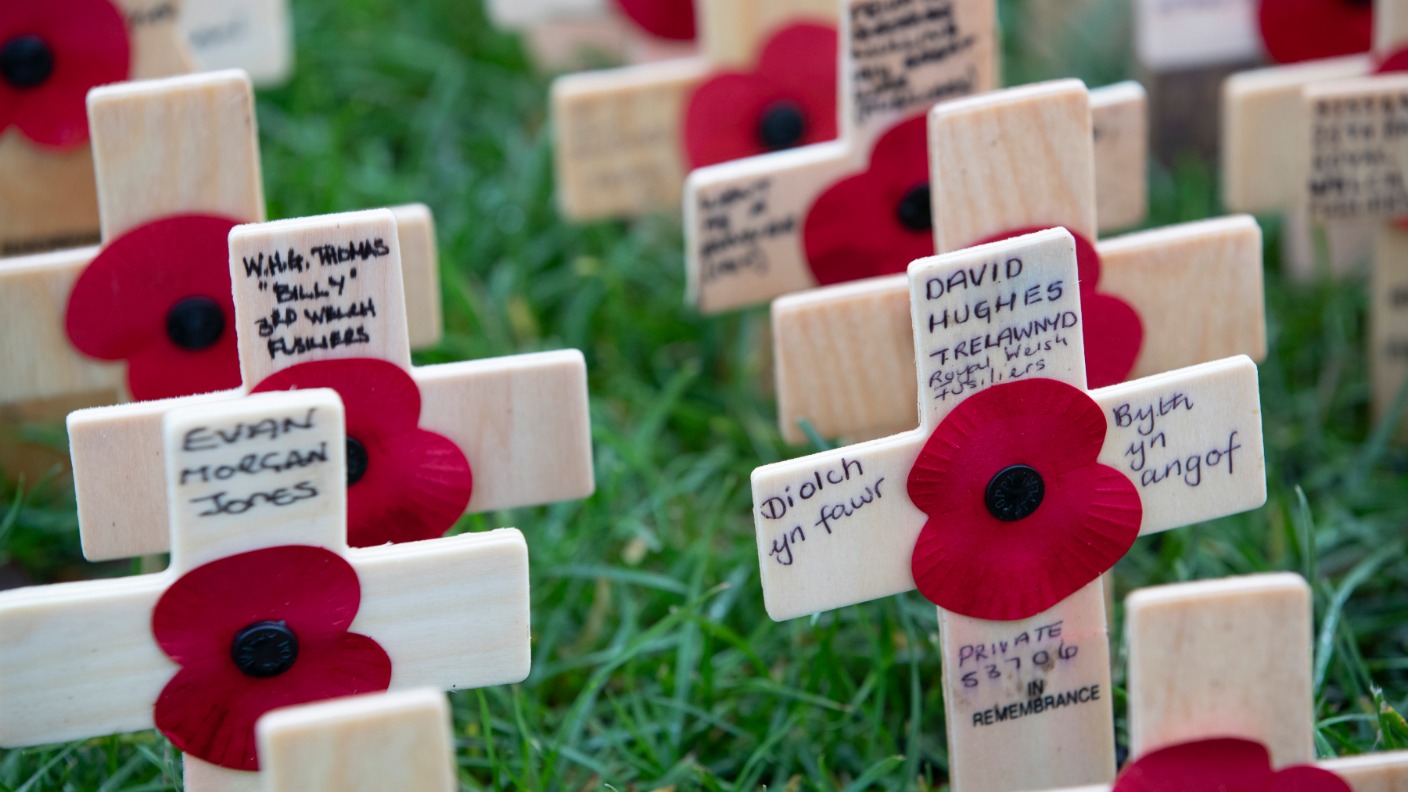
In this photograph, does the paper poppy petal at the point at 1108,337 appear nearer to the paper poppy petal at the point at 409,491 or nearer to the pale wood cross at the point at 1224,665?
the pale wood cross at the point at 1224,665

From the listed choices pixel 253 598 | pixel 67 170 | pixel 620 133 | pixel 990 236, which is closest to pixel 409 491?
pixel 253 598

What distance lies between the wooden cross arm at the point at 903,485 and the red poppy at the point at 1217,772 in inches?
7.3

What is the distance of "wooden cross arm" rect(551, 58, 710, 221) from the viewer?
1.47 meters

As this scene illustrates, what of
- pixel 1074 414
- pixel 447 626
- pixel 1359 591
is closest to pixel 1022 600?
pixel 1074 414

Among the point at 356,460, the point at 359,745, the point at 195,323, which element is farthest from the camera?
the point at 195,323

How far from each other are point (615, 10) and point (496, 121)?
1.28 ft

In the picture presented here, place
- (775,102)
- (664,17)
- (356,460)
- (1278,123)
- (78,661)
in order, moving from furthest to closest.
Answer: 1. (664,17)
2. (775,102)
3. (1278,123)
4. (356,460)
5. (78,661)

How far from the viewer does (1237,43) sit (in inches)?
57.4

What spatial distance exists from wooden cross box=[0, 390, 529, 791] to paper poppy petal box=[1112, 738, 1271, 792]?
35 centimetres

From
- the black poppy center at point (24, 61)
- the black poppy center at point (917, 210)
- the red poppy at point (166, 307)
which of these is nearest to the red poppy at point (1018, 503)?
the black poppy center at point (917, 210)

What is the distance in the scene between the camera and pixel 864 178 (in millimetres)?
1213

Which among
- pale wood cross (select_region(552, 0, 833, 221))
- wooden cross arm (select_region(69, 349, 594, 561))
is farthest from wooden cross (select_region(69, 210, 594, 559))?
pale wood cross (select_region(552, 0, 833, 221))

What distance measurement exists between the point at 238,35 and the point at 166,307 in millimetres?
486

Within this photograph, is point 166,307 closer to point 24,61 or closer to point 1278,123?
point 24,61
